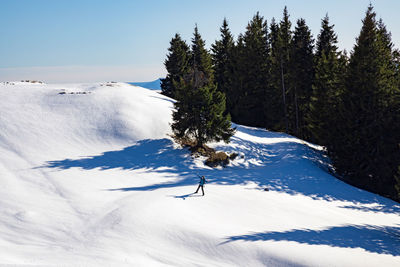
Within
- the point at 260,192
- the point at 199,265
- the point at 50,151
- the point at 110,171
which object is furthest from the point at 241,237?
the point at 50,151

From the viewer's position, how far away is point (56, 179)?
53.5 ft

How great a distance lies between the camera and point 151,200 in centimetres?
1439

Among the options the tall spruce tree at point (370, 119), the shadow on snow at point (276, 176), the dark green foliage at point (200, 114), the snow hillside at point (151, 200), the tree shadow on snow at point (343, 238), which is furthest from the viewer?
the dark green foliage at point (200, 114)

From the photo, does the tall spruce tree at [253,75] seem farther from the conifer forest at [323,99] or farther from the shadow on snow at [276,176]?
the shadow on snow at [276,176]

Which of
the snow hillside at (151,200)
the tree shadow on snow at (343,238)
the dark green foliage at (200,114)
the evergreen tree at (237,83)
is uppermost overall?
the evergreen tree at (237,83)

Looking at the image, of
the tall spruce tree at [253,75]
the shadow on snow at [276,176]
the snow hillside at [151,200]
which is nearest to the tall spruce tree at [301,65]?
the tall spruce tree at [253,75]

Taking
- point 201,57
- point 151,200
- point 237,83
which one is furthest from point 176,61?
point 151,200

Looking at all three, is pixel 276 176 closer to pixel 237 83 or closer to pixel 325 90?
pixel 325 90

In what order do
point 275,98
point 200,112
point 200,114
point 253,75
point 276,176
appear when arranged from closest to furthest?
point 276,176 < point 200,112 < point 200,114 < point 275,98 < point 253,75

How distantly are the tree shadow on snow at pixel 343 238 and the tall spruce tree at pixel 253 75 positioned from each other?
31445mm

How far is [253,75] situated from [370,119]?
→ 23027mm

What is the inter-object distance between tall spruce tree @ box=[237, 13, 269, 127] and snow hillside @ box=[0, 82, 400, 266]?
15665 millimetres

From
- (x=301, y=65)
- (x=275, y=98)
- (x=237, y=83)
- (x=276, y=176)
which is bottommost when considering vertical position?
(x=276, y=176)

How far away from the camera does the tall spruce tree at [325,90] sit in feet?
88.9
